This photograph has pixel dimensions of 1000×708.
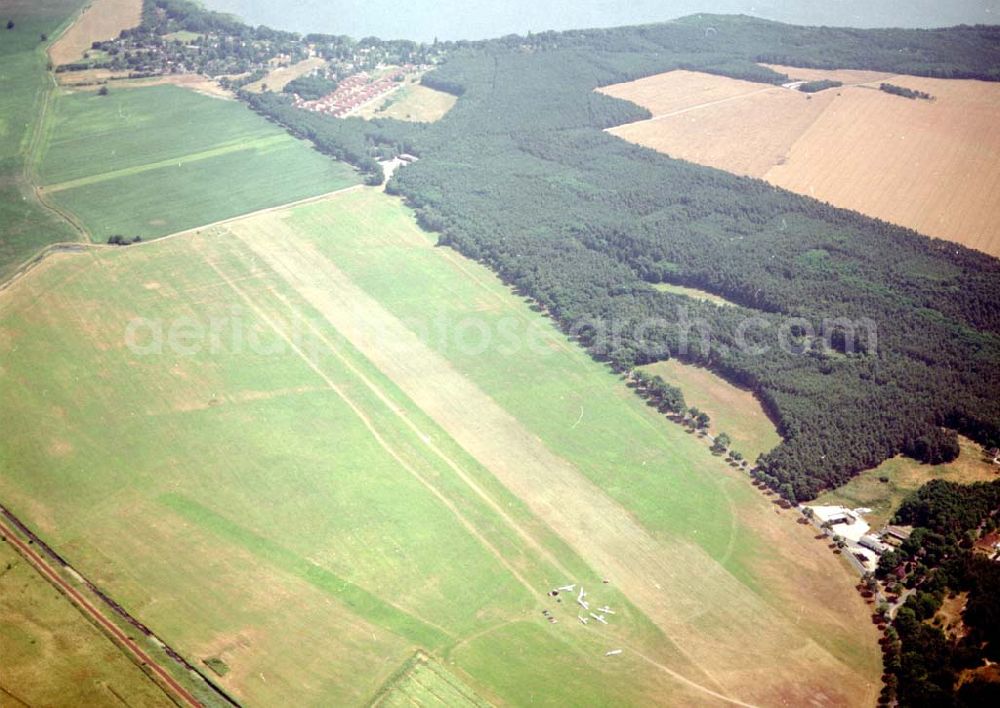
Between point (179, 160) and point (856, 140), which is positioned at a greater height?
point (856, 140)

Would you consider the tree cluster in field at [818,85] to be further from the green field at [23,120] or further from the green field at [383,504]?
the green field at [23,120]

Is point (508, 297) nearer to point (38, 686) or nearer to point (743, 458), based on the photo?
point (743, 458)

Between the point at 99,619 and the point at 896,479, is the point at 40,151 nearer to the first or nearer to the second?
the point at 99,619

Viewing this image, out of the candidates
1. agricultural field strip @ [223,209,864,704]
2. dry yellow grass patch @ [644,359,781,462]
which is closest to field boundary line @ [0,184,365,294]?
agricultural field strip @ [223,209,864,704]

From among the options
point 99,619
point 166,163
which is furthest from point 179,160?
point 99,619

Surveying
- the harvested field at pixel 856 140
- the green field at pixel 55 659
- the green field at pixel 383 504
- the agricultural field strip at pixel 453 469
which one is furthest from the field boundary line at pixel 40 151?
the harvested field at pixel 856 140

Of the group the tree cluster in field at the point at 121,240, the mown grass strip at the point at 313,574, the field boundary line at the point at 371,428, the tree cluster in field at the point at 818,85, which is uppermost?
the tree cluster in field at the point at 818,85

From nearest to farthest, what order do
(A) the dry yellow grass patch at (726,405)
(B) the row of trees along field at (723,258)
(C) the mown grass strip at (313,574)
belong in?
(C) the mown grass strip at (313,574) → (A) the dry yellow grass patch at (726,405) → (B) the row of trees along field at (723,258)
